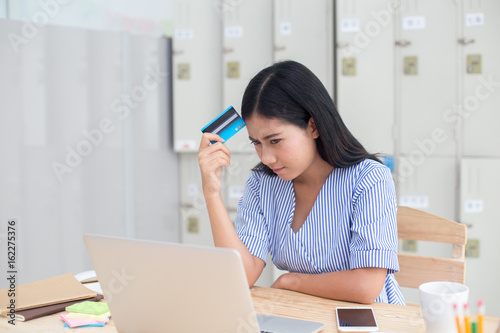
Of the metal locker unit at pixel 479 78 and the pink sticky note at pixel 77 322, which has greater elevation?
the metal locker unit at pixel 479 78

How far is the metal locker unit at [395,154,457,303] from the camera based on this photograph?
9.13 ft

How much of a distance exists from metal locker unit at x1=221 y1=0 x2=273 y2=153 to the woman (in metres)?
1.52

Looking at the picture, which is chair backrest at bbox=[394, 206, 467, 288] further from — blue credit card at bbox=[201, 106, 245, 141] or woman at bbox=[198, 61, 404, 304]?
blue credit card at bbox=[201, 106, 245, 141]

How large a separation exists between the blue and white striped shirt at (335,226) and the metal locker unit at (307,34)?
4.75 ft

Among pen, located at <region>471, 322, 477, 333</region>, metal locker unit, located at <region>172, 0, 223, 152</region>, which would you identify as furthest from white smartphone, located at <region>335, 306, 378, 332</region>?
metal locker unit, located at <region>172, 0, 223, 152</region>

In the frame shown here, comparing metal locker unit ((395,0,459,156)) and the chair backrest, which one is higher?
metal locker unit ((395,0,459,156))

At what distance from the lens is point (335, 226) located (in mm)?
1488

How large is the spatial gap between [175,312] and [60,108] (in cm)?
193

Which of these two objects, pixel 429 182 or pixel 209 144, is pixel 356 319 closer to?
pixel 209 144

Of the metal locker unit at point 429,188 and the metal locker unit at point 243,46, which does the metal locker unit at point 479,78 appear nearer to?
the metal locker unit at point 429,188

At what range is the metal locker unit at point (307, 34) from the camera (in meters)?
2.90

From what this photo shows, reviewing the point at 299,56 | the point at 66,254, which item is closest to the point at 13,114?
the point at 66,254

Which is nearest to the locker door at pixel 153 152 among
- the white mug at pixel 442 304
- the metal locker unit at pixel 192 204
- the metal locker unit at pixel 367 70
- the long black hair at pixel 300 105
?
the metal locker unit at pixel 192 204

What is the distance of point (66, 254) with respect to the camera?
8.62 ft
